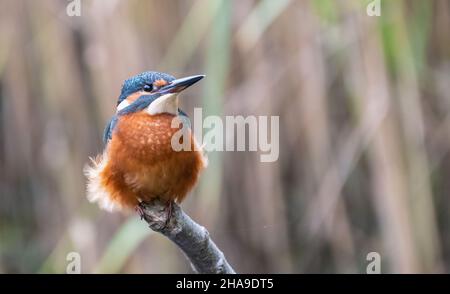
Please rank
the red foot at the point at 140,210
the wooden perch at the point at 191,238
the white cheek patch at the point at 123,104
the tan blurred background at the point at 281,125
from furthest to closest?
the tan blurred background at the point at 281,125 → the white cheek patch at the point at 123,104 → the red foot at the point at 140,210 → the wooden perch at the point at 191,238

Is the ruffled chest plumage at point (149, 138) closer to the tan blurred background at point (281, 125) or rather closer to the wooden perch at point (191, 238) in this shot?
the wooden perch at point (191, 238)

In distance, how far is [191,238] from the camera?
1299 millimetres

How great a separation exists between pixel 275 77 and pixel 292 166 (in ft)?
1.05

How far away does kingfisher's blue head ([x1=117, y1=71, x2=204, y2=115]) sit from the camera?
58.0 inches

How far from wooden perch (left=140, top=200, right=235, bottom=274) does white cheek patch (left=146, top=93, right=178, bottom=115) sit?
222mm

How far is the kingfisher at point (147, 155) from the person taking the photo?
1.43 m

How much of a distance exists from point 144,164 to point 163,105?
0.13 meters

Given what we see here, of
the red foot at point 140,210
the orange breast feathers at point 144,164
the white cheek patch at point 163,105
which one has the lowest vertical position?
the red foot at point 140,210

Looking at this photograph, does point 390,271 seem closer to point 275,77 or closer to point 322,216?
point 322,216

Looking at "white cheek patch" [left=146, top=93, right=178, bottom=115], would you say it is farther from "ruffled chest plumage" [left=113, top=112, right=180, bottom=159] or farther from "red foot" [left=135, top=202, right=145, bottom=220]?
"red foot" [left=135, top=202, right=145, bottom=220]

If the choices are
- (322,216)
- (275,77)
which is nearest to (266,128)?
(275,77)
